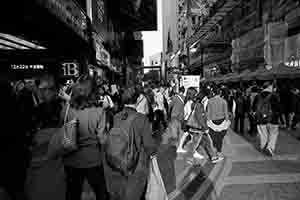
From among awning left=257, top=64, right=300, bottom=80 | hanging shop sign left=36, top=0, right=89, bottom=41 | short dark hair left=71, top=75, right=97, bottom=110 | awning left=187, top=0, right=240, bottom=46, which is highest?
awning left=187, top=0, right=240, bottom=46

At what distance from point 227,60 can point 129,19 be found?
39.2ft

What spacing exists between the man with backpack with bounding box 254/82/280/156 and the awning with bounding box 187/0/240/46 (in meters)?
23.5

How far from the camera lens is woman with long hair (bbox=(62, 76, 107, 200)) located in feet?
11.7

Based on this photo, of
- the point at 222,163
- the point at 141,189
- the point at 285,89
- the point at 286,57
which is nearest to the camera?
the point at 141,189

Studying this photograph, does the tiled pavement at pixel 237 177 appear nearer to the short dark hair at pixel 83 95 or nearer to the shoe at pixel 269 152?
the shoe at pixel 269 152

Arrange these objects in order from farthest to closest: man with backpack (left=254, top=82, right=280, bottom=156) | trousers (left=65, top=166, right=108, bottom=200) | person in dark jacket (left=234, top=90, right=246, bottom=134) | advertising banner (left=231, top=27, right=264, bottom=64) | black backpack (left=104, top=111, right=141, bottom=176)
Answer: advertising banner (left=231, top=27, right=264, bottom=64)
person in dark jacket (left=234, top=90, right=246, bottom=134)
man with backpack (left=254, top=82, right=280, bottom=156)
trousers (left=65, top=166, right=108, bottom=200)
black backpack (left=104, top=111, right=141, bottom=176)

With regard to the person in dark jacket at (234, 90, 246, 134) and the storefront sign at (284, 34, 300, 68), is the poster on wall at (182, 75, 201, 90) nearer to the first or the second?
the person in dark jacket at (234, 90, 246, 134)

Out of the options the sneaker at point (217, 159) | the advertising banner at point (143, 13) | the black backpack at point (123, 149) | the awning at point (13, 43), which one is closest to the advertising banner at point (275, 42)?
the sneaker at point (217, 159)

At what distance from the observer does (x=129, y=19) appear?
119 ft

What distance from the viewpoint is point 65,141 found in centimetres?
339

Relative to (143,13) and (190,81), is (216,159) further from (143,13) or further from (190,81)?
(143,13)

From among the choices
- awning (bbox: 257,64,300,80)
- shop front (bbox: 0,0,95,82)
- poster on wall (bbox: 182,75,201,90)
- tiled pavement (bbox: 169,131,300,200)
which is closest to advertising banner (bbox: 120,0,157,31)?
poster on wall (bbox: 182,75,201,90)

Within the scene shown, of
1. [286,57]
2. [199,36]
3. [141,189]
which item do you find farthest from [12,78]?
[199,36]

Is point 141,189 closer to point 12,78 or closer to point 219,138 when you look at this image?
point 219,138
